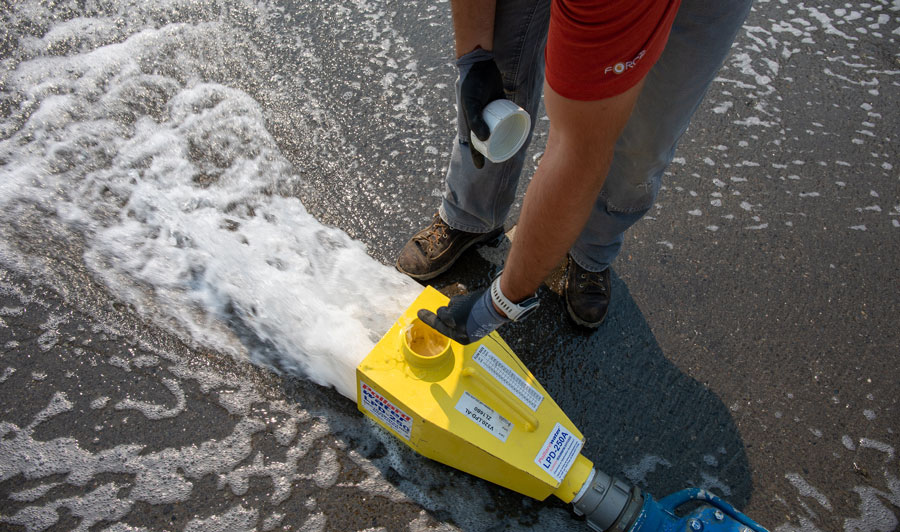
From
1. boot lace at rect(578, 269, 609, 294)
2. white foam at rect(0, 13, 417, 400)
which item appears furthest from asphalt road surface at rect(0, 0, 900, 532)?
boot lace at rect(578, 269, 609, 294)

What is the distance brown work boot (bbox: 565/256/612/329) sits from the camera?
2.12 metres

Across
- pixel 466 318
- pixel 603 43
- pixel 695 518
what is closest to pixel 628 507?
pixel 695 518

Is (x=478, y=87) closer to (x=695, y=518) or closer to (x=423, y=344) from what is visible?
(x=423, y=344)

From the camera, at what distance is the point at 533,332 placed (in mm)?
2127

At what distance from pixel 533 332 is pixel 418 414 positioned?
69 cm

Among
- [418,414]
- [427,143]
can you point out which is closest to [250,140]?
[427,143]

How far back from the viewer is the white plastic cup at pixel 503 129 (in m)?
1.54

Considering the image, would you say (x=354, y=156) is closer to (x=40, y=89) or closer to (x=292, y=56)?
(x=292, y=56)

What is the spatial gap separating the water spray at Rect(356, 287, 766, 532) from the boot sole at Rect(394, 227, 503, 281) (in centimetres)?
48

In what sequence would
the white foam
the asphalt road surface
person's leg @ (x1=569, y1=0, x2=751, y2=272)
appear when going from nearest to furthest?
person's leg @ (x1=569, y1=0, x2=751, y2=272) < the asphalt road surface < the white foam

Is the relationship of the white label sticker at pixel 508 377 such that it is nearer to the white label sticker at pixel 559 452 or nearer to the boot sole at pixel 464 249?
the white label sticker at pixel 559 452

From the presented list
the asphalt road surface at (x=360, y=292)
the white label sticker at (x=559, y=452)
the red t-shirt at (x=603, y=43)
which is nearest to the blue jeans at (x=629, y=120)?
the asphalt road surface at (x=360, y=292)

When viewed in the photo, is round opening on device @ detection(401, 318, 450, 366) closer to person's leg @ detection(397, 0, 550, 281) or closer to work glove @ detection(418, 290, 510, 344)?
work glove @ detection(418, 290, 510, 344)

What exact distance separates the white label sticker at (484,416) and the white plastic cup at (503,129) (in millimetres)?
663
